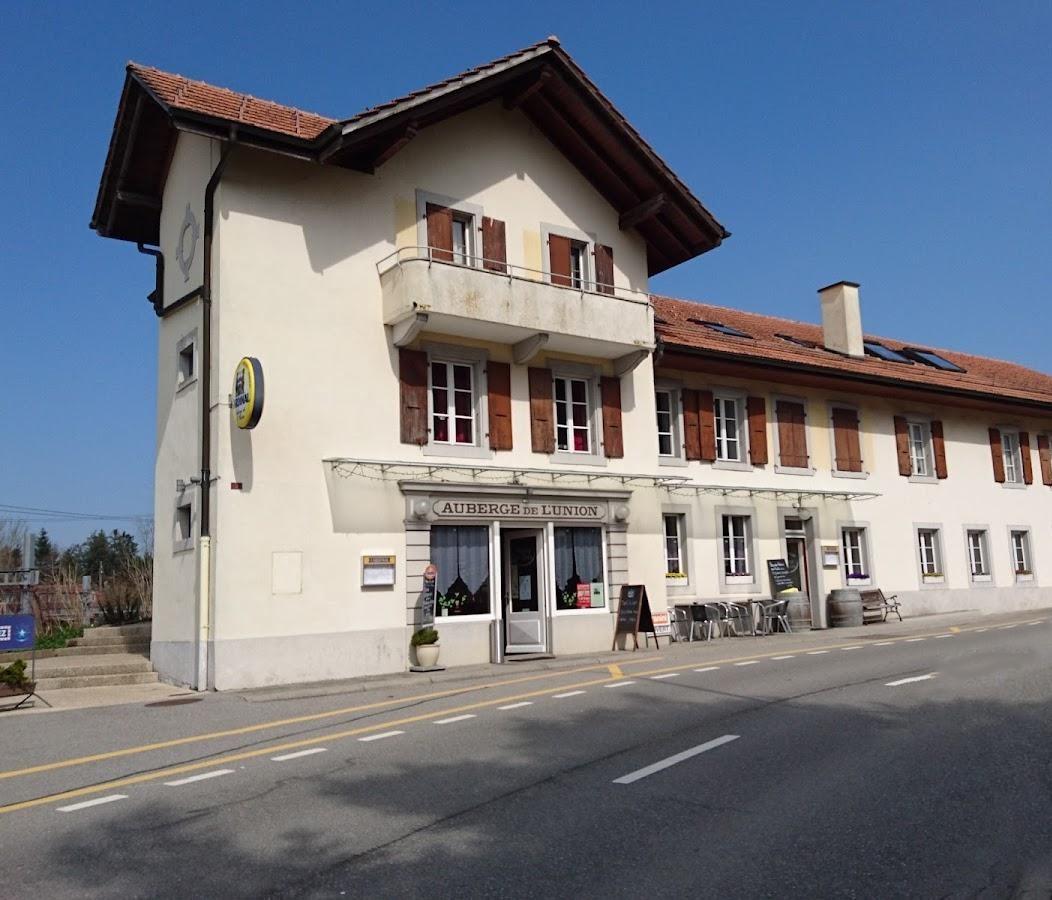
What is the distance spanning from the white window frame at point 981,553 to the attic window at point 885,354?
16.0 feet

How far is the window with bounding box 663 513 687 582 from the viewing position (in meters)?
21.9

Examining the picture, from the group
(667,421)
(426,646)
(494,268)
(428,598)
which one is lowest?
(426,646)

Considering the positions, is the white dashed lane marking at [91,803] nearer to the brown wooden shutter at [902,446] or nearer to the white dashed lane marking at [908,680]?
the white dashed lane marking at [908,680]

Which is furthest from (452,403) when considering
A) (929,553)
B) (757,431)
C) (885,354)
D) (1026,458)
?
(1026,458)

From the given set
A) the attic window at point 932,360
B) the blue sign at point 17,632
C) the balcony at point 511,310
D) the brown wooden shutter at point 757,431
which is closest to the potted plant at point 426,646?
the balcony at point 511,310

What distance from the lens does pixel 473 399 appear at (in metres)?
18.3

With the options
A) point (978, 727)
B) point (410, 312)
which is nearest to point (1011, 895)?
point (978, 727)

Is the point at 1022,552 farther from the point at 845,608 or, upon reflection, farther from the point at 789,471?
the point at 789,471

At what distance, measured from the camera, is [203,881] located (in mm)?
5469

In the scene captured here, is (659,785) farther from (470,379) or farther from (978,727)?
(470,379)

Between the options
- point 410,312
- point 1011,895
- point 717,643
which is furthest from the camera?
point 717,643

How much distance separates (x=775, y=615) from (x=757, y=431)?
416 centimetres

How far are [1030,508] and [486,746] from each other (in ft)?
84.4

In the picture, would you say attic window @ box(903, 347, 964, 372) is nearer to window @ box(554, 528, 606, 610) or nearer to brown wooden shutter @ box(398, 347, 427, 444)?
window @ box(554, 528, 606, 610)
